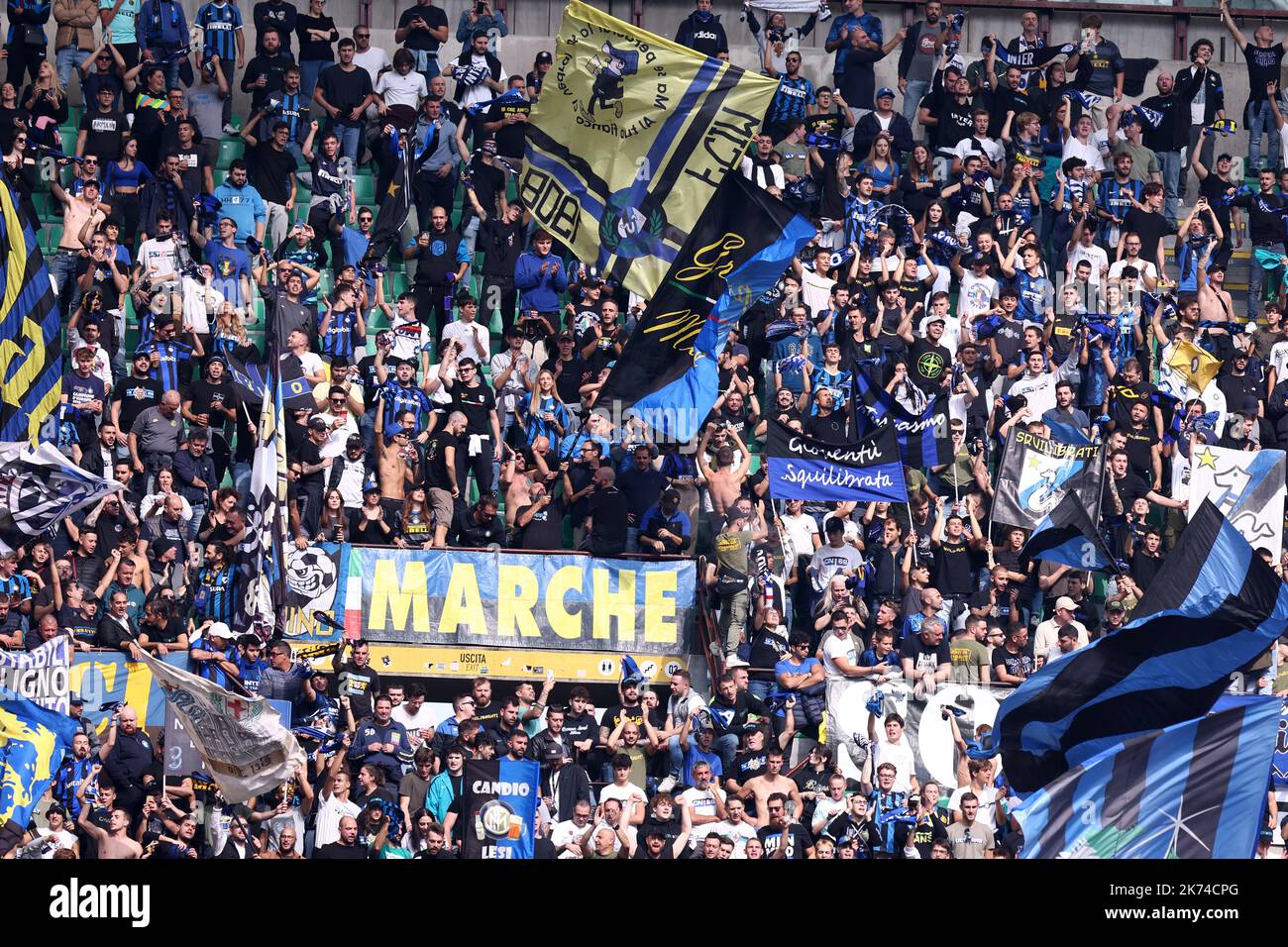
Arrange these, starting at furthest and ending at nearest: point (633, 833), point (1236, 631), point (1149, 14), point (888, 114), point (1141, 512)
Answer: point (1149, 14), point (888, 114), point (1141, 512), point (633, 833), point (1236, 631)

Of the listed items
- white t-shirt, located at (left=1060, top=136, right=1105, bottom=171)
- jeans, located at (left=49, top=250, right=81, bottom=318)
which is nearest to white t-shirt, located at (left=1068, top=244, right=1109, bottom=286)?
white t-shirt, located at (left=1060, top=136, right=1105, bottom=171)

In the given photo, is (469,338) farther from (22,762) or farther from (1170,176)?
(1170,176)

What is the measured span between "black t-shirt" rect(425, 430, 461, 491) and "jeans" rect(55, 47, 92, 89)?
7.17 meters

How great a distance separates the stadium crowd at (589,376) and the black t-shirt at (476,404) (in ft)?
0.10

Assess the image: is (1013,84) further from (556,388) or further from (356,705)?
(356,705)

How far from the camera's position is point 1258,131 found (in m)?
Answer: 27.9

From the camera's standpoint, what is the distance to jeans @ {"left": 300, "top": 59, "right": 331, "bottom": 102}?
26.2m

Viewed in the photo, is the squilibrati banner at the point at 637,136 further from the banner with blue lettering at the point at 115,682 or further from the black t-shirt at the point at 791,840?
the banner with blue lettering at the point at 115,682

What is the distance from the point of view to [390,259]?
82.3 ft

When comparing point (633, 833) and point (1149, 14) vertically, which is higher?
point (1149, 14)

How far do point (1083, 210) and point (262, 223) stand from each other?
27.3 feet
